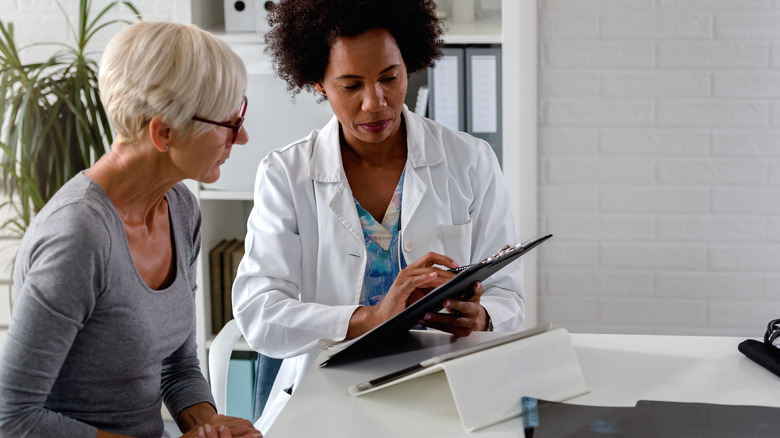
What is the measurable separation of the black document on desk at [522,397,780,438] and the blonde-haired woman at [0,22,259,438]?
0.45 meters

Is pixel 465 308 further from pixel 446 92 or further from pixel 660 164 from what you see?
pixel 660 164

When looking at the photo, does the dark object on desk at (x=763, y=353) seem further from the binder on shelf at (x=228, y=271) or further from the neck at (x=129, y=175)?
the binder on shelf at (x=228, y=271)

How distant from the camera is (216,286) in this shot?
8.54ft

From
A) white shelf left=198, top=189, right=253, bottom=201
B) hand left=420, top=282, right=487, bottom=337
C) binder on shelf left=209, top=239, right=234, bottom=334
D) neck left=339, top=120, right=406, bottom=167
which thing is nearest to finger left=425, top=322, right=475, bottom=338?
hand left=420, top=282, right=487, bottom=337

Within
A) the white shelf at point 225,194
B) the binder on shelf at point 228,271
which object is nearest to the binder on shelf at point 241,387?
the binder on shelf at point 228,271

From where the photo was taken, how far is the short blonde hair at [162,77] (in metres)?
1.23

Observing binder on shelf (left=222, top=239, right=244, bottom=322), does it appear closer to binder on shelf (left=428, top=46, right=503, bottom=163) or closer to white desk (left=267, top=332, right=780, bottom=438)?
binder on shelf (left=428, top=46, right=503, bottom=163)

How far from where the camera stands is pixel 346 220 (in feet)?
5.89

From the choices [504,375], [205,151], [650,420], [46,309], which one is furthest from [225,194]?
[650,420]

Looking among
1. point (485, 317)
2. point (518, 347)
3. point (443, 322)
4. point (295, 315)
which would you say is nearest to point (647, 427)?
point (518, 347)

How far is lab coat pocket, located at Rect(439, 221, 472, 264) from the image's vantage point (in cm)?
184

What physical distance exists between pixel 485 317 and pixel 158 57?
0.77 m

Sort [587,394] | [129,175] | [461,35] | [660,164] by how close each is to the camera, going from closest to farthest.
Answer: [587,394], [129,175], [461,35], [660,164]

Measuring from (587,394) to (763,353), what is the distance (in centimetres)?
29
